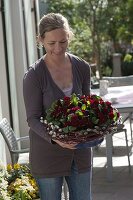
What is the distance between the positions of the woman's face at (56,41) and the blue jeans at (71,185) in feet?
2.26

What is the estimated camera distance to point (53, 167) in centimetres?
343

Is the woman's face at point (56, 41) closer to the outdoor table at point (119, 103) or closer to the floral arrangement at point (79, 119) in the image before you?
the floral arrangement at point (79, 119)

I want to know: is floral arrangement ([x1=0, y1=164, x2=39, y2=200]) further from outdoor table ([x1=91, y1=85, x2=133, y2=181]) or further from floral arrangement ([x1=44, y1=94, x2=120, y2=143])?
outdoor table ([x1=91, y1=85, x2=133, y2=181])

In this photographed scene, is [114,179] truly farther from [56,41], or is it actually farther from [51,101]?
[56,41]

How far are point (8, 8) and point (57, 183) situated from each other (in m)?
5.16

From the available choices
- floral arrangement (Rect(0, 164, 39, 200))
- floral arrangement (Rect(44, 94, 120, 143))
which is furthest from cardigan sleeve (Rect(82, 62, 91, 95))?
floral arrangement (Rect(0, 164, 39, 200))

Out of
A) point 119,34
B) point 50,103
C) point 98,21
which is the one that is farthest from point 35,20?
point 119,34

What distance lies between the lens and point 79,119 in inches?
127

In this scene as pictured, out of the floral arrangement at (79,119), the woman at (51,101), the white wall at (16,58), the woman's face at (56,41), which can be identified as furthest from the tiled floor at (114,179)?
the woman's face at (56,41)

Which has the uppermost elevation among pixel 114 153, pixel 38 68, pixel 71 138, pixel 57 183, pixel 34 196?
pixel 38 68

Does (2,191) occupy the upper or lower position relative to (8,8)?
lower

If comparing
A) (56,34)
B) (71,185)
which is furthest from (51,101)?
(71,185)

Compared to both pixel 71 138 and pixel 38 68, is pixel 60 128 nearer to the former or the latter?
pixel 71 138

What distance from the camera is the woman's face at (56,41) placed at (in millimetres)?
3348
